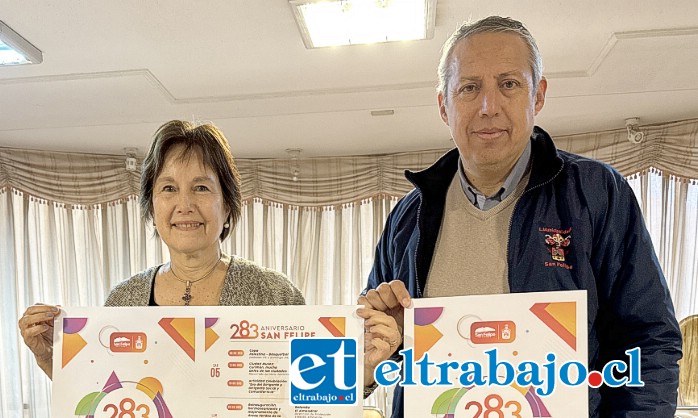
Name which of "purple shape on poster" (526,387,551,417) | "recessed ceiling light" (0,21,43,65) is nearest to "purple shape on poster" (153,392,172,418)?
"purple shape on poster" (526,387,551,417)

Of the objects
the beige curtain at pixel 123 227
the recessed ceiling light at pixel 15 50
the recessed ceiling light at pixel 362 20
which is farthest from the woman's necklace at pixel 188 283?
the beige curtain at pixel 123 227

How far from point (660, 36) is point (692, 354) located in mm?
1460

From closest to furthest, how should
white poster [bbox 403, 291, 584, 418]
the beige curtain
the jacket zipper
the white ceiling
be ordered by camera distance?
white poster [bbox 403, 291, 584, 418], the jacket zipper, the white ceiling, the beige curtain

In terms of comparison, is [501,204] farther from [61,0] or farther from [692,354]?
[692,354]

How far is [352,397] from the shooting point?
48.8 inches

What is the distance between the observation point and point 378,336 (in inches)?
47.8

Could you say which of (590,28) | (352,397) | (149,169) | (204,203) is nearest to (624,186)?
(352,397)

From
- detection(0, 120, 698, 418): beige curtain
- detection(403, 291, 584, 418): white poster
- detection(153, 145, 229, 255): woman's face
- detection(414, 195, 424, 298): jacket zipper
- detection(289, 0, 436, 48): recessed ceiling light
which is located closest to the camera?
detection(403, 291, 584, 418): white poster

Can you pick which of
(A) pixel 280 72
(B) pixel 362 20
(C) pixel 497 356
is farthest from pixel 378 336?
(A) pixel 280 72

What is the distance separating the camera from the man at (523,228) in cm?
114

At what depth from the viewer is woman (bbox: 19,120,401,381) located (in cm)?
155

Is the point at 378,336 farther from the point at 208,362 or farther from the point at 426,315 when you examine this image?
the point at 208,362

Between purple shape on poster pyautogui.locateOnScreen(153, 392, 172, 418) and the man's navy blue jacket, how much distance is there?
0.51 metres

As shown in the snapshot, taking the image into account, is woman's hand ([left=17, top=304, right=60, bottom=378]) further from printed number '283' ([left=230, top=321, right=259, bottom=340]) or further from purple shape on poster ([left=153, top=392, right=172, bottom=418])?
printed number '283' ([left=230, top=321, right=259, bottom=340])
